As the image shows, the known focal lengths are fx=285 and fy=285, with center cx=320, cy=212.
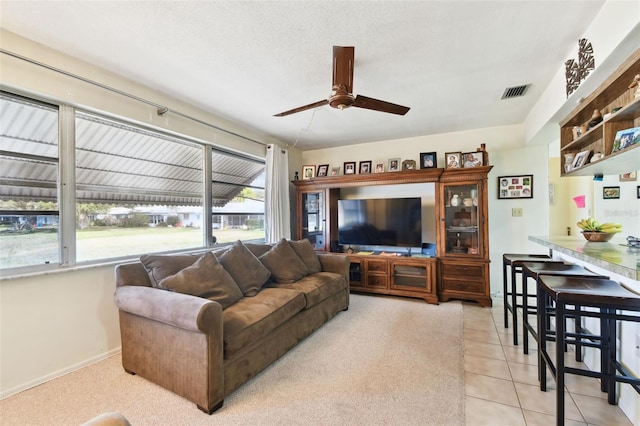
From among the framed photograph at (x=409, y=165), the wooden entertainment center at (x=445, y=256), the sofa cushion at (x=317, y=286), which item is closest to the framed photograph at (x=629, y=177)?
the wooden entertainment center at (x=445, y=256)

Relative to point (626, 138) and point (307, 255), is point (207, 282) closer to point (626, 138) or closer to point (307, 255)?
point (307, 255)

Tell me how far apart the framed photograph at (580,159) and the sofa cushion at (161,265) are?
3.34 metres

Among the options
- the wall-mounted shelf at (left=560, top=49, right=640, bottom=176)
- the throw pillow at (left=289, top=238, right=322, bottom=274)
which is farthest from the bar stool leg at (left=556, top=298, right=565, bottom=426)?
the throw pillow at (left=289, top=238, right=322, bottom=274)

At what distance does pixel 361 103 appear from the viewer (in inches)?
→ 84.0

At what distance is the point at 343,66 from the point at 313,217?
3.09m

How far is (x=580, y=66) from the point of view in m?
2.04

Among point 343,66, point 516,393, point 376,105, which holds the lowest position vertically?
point 516,393

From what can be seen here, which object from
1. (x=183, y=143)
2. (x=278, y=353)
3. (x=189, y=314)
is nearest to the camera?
(x=189, y=314)

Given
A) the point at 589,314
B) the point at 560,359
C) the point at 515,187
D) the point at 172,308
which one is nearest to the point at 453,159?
the point at 515,187

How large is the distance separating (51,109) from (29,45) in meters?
0.43

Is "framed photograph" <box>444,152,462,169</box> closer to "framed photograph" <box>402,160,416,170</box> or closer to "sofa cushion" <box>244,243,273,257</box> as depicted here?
"framed photograph" <box>402,160,416,170</box>

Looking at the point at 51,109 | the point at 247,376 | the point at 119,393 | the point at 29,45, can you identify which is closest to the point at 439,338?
the point at 247,376

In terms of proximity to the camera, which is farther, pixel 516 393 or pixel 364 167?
pixel 364 167

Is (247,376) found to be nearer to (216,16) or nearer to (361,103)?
(361,103)
